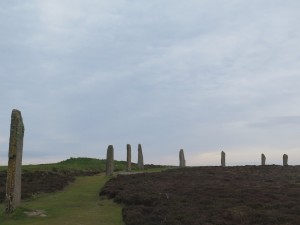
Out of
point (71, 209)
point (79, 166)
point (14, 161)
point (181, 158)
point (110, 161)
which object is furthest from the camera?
point (181, 158)

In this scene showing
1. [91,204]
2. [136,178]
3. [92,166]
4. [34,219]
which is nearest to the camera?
[34,219]

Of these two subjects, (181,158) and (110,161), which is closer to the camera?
(110,161)

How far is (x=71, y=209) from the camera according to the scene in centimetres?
2622

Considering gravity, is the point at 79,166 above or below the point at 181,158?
below

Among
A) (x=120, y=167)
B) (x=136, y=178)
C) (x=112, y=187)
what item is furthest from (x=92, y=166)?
(x=112, y=187)

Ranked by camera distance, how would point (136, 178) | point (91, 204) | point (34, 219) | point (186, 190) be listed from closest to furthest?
point (34, 219) < point (91, 204) < point (186, 190) < point (136, 178)

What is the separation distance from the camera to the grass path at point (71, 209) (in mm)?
22781

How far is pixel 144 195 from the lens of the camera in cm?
2838

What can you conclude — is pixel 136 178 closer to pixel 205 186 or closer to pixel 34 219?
pixel 205 186

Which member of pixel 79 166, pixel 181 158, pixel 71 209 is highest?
pixel 181 158

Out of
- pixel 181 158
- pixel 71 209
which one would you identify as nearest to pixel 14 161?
pixel 71 209

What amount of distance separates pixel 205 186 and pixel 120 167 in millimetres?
29138

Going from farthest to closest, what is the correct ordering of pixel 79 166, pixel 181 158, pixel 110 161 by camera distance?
pixel 181 158, pixel 79 166, pixel 110 161

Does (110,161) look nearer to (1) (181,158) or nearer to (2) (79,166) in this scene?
(2) (79,166)
